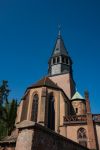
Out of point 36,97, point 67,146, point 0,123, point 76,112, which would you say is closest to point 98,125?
point 76,112

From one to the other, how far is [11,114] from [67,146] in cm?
2218

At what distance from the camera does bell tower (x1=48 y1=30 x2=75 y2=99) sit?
30875 millimetres

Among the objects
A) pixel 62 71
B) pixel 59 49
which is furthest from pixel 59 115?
pixel 59 49

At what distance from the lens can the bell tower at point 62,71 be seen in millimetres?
30875

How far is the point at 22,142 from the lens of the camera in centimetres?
556

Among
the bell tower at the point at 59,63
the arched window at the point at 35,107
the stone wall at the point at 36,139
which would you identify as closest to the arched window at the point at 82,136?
the arched window at the point at 35,107

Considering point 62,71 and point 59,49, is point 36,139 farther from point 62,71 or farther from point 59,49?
point 59,49

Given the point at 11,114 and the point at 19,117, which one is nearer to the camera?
the point at 19,117

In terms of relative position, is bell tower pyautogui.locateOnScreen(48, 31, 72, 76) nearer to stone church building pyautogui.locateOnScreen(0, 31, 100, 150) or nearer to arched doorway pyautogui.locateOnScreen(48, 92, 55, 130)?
stone church building pyautogui.locateOnScreen(0, 31, 100, 150)

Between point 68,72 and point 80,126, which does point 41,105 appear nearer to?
point 80,126

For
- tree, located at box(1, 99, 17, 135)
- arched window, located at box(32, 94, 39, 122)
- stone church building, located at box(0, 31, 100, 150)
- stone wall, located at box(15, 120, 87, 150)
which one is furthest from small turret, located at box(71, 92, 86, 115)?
stone wall, located at box(15, 120, 87, 150)

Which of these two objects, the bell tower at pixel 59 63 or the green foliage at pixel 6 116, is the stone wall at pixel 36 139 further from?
the bell tower at pixel 59 63

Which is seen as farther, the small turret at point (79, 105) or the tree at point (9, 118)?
the tree at point (9, 118)

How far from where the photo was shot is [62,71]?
3238cm
